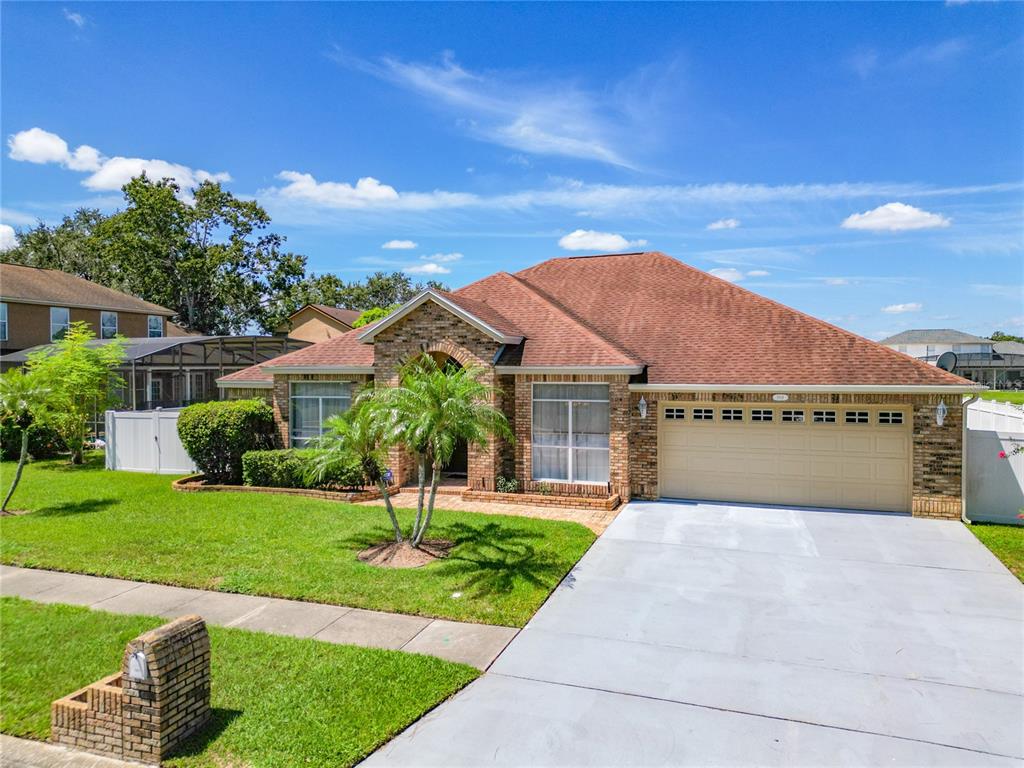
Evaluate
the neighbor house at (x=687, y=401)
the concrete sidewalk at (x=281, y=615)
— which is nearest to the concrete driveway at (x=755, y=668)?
the concrete sidewalk at (x=281, y=615)

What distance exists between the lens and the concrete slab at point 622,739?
15.8 ft

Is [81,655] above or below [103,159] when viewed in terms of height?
below

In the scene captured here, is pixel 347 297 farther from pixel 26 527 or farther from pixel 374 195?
pixel 26 527

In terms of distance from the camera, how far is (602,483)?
13.9m

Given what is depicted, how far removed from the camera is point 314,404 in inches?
643

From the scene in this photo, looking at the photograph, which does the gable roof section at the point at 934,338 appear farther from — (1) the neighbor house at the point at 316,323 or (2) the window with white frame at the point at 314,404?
(2) the window with white frame at the point at 314,404

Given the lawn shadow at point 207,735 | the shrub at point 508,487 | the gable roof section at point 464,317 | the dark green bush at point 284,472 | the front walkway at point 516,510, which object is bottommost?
the lawn shadow at point 207,735

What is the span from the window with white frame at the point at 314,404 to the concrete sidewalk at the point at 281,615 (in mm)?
7538

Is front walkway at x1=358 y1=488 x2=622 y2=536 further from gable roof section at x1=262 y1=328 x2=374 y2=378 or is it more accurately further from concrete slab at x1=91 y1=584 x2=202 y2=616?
concrete slab at x1=91 y1=584 x2=202 y2=616

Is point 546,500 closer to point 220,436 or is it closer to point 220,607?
point 220,607

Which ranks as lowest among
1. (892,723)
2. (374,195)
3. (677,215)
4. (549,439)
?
(892,723)

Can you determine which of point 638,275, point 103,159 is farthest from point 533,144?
point 103,159

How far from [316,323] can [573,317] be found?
3510cm

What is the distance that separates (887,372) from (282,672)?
12.6 meters
